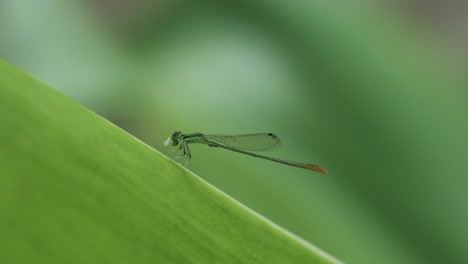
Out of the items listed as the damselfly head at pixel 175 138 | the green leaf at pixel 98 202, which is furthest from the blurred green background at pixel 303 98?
the green leaf at pixel 98 202

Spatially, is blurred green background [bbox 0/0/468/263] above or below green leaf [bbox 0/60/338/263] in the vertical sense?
below

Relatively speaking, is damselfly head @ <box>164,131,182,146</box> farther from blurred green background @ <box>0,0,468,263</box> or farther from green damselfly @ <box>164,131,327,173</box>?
blurred green background @ <box>0,0,468,263</box>

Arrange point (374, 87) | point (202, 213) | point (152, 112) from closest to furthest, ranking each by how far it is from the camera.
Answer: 1. point (202, 213)
2. point (374, 87)
3. point (152, 112)

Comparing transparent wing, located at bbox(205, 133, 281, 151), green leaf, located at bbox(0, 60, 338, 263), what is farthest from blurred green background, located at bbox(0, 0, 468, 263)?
green leaf, located at bbox(0, 60, 338, 263)

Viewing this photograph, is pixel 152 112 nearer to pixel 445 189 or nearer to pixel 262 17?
pixel 262 17

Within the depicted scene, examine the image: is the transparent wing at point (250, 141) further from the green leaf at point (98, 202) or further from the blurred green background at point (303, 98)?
the green leaf at point (98, 202)

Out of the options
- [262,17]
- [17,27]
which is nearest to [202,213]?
[262,17]
